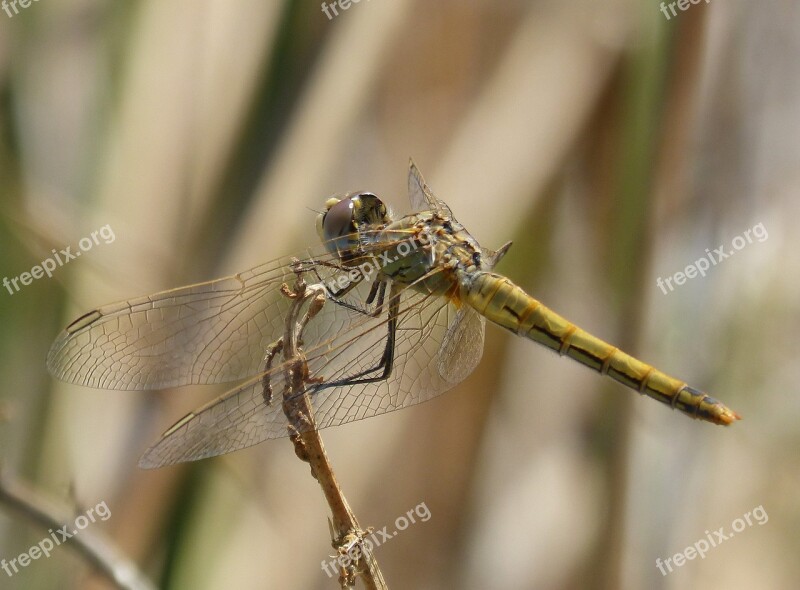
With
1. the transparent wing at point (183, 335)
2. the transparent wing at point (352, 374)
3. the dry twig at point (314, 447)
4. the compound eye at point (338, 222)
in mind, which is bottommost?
the dry twig at point (314, 447)

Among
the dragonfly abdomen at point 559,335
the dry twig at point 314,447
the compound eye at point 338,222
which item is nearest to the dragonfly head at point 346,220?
the compound eye at point 338,222

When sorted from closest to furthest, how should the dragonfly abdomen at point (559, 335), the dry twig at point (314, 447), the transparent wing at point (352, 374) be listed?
1. the dry twig at point (314, 447)
2. the transparent wing at point (352, 374)
3. the dragonfly abdomen at point (559, 335)

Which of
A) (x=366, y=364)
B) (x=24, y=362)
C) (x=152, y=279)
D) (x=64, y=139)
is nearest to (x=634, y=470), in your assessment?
(x=366, y=364)

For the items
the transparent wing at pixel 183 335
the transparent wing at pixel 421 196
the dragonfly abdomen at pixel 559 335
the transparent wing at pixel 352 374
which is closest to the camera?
the transparent wing at pixel 352 374

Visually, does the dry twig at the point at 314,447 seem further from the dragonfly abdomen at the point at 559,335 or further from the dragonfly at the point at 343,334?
the dragonfly abdomen at the point at 559,335

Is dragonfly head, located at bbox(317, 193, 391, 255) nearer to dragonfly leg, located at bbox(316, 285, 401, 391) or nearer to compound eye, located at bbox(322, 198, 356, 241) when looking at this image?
compound eye, located at bbox(322, 198, 356, 241)

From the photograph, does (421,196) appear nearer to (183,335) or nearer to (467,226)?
(467,226)

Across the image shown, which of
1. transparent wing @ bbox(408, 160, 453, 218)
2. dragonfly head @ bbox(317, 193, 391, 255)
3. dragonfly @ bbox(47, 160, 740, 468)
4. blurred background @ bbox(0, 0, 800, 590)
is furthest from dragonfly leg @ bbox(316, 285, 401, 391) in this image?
blurred background @ bbox(0, 0, 800, 590)

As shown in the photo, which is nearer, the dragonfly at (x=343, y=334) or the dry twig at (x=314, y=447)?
the dry twig at (x=314, y=447)

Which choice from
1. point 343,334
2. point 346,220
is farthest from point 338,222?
point 343,334
